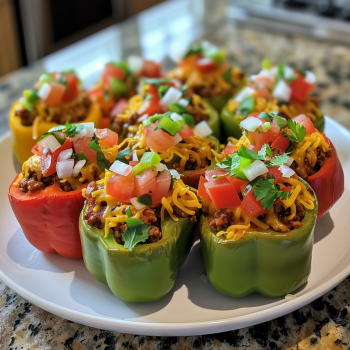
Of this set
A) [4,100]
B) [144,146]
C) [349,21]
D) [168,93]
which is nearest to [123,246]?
[144,146]

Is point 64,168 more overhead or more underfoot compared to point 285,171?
more underfoot

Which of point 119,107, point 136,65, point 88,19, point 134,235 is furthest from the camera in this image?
point 88,19

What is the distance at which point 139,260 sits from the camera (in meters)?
1.84

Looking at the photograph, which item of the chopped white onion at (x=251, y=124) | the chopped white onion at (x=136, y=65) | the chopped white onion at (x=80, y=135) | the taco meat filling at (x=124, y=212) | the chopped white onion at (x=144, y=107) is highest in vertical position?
the chopped white onion at (x=251, y=124)

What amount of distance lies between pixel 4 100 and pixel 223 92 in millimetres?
1973

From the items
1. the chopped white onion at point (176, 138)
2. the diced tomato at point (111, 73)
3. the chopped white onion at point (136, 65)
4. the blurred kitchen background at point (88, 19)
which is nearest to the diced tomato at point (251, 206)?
the chopped white onion at point (176, 138)

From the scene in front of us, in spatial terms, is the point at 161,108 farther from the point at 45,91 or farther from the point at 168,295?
the point at 168,295

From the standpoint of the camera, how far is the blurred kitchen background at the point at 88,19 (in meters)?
4.82

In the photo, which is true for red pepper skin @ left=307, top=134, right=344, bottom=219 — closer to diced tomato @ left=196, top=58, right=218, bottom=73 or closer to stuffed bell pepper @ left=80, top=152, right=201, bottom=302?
stuffed bell pepper @ left=80, top=152, right=201, bottom=302

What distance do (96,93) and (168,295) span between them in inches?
73.9

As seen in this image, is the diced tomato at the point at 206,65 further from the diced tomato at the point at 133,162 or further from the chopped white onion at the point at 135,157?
the diced tomato at the point at 133,162

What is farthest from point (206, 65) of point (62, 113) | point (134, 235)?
point (134, 235)

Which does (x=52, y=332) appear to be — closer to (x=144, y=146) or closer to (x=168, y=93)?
(x=144, y=146)

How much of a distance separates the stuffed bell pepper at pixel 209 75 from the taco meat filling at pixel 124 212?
57.6 inches
